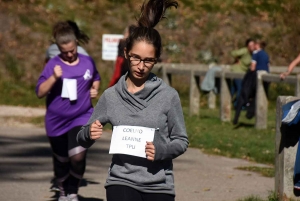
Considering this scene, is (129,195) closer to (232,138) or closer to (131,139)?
(131,139)

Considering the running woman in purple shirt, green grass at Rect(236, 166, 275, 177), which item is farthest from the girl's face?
green grass at Rect(236, 166, 275, 177)

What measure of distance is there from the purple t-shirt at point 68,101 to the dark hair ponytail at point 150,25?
9.14 feet

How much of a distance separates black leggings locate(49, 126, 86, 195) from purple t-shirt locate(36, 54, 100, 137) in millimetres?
83

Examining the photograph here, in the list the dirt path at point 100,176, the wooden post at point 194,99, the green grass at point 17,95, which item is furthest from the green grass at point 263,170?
the green grass at point 17,95

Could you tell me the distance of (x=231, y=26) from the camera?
2689 cm

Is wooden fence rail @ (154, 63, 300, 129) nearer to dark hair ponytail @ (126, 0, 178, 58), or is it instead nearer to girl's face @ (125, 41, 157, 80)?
dark hair ponytail @ (126, 0, 178, 58)

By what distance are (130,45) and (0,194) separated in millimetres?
4134

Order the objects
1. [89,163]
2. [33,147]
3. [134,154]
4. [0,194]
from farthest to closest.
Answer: [33,147]
[89,163]
[0,194]
[134,154]

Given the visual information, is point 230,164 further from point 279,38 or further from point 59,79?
point 279,38

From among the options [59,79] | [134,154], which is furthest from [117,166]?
[59,79]

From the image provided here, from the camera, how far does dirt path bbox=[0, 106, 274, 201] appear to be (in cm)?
921

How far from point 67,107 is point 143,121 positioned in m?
3.30

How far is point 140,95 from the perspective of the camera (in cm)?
527

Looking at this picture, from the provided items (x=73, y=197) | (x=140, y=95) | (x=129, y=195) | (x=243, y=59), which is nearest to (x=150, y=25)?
(x=140, y=95)
